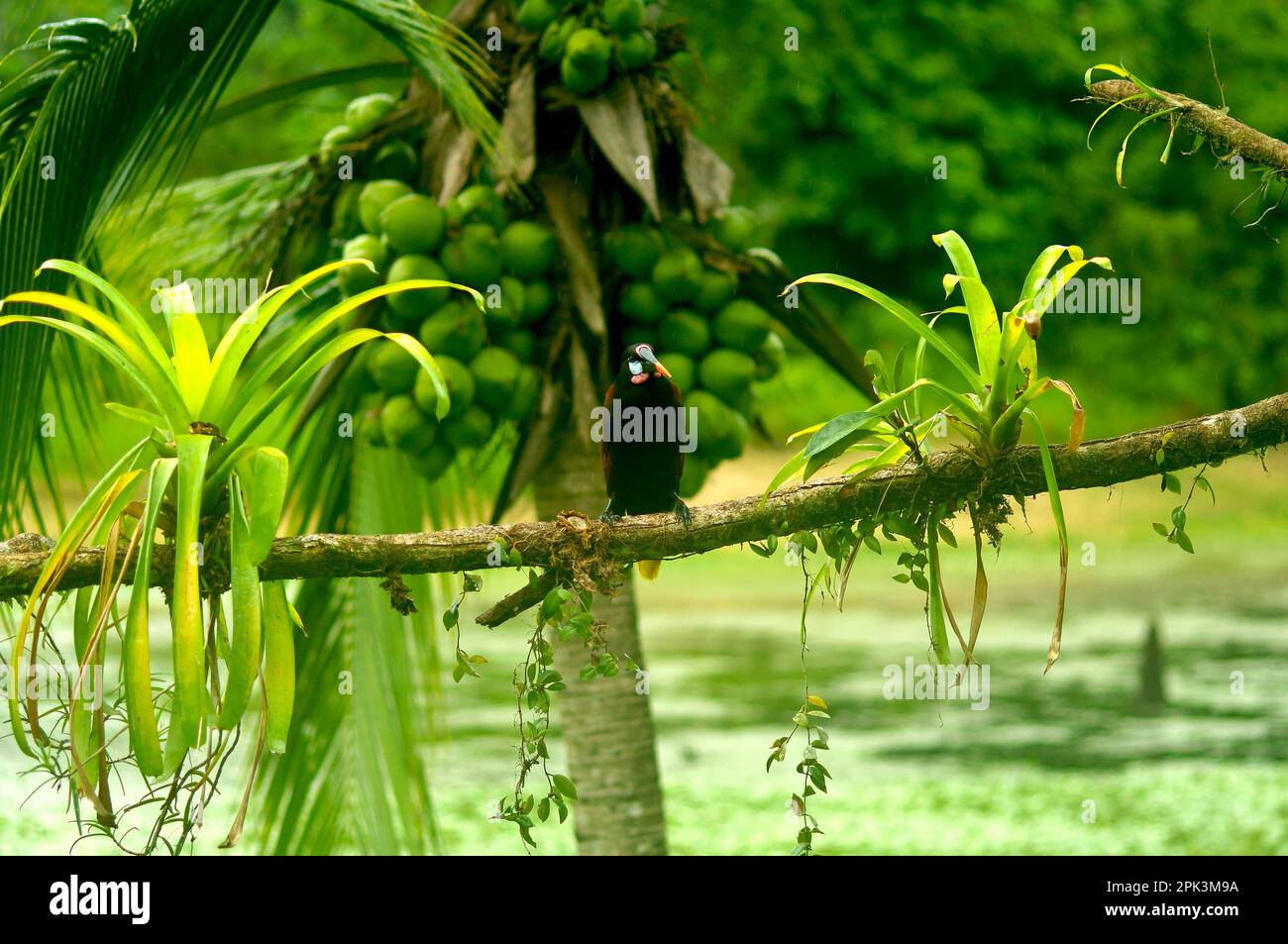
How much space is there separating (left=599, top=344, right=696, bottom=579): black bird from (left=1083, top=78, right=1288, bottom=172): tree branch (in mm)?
988

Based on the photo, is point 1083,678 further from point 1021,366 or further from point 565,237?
point 1021,366

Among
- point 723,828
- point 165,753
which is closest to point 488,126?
point 165,753

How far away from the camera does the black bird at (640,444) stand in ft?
8.48

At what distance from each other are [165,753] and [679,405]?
1.40 m

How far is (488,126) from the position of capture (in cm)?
252

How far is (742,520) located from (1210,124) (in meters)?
0.86

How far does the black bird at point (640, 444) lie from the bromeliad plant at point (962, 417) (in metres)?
0.79

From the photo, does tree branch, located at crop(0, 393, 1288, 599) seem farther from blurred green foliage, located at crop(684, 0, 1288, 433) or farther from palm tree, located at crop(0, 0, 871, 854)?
blurred green foliage, located at crop(684, 0, 1288, 433)

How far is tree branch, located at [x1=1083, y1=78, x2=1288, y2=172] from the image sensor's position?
183cm

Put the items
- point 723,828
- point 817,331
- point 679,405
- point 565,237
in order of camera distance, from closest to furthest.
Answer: point 679,405, point 565,237, point 817,331, point 723,828

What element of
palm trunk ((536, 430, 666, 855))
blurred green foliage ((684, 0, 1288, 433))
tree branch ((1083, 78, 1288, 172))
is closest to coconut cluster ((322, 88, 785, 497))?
palm trunk ((536, 430, 666, 855))
